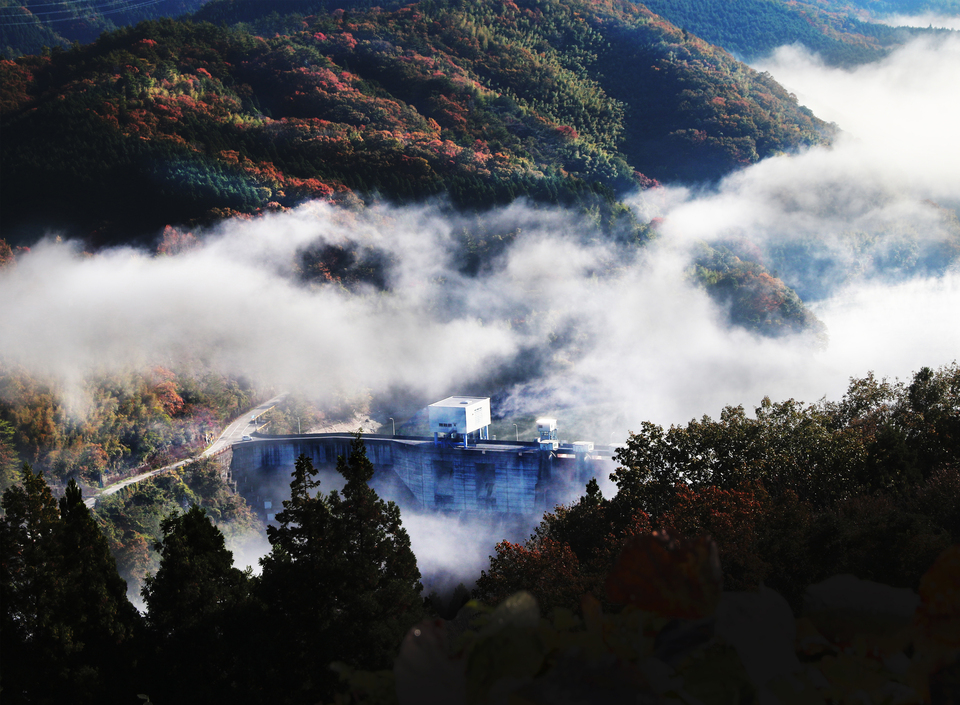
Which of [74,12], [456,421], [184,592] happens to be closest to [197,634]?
[184,592]

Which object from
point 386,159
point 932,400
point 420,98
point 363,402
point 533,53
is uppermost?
point 533,53

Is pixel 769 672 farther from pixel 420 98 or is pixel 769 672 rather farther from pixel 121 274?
pixel 420 98

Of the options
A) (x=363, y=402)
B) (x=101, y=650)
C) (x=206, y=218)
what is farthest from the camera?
(x=206, y=218)

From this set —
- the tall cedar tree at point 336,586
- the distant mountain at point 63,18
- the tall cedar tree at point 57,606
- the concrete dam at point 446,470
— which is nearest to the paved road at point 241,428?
the concrete dam at point 446,470

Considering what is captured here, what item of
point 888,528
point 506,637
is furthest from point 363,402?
point 506,637

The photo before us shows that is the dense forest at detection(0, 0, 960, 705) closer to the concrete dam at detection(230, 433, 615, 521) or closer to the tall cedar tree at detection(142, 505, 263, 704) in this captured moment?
the tall cedar tree at detection(142, 505, 263, 704)

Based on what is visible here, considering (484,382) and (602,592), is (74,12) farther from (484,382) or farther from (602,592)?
(602,592)

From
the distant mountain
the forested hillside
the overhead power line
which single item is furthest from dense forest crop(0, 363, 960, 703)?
the overhead power line
